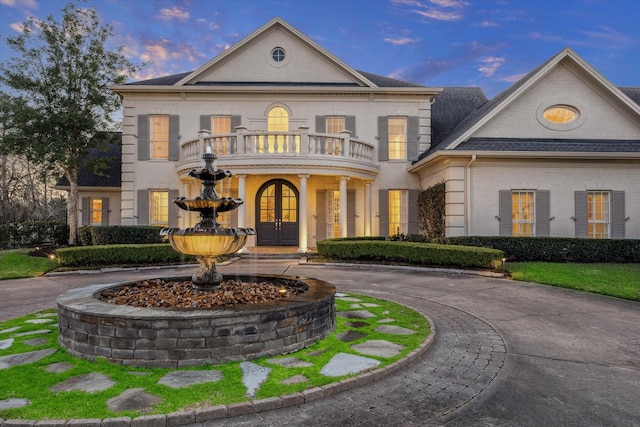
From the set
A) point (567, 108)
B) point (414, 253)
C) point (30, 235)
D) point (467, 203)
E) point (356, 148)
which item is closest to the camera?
point (414, 253)

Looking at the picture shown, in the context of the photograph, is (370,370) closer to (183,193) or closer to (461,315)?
(461,315)

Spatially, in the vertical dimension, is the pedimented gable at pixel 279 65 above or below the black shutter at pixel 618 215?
above

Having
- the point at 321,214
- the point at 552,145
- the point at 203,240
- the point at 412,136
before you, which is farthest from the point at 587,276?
the point at 321,214

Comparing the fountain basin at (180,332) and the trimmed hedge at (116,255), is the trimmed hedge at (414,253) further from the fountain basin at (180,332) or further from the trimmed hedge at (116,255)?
the fountain basin at (180,332)

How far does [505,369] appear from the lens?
427cm

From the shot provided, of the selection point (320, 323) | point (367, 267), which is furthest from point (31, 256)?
point (320, 323)

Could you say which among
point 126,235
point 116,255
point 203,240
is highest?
point 203,240

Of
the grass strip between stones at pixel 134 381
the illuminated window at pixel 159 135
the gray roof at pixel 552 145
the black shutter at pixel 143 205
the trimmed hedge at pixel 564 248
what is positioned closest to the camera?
the grass strip between stones at pixel 134 381

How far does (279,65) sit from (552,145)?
513 inches

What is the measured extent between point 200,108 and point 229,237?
14.1 meters

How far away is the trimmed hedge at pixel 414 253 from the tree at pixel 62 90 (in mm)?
12817

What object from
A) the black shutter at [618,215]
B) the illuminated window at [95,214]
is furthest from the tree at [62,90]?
the black shutter at [618,215]

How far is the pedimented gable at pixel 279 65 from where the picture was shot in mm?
18250

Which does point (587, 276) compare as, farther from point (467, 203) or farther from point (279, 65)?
point (279, 65)
